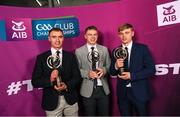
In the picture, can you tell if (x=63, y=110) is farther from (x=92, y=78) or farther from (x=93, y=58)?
(x=93, y=58)

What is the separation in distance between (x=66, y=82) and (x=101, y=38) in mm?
1175

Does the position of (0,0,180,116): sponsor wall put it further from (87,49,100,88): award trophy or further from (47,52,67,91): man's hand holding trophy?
(47,52,67,91): man's hand holding trophy

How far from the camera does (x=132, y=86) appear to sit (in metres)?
3.37

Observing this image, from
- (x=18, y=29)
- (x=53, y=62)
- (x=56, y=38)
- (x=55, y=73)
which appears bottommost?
(x=55, y=73)

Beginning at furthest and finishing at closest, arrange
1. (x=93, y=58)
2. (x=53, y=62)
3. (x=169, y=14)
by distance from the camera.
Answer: (x=169, y=14)
(x=93, y=58)
(x=53, y=62)

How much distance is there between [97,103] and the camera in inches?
144

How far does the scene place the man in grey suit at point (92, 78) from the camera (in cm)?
353

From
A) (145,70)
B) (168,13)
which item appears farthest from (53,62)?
(168,13)

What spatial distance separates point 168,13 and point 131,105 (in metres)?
1.33

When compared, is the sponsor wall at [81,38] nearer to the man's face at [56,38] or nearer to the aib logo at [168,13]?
the aib logo at [168,13]

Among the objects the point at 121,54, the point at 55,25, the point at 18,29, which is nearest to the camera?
the point at 121,54

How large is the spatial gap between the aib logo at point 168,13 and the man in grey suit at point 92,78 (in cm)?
96

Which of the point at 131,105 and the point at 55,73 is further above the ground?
the point at 55,73

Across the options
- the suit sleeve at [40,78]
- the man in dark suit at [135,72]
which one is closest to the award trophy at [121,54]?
the man in dark suit at [135,72]
